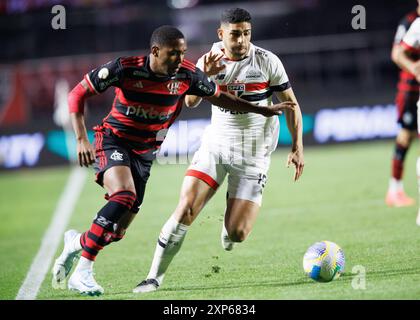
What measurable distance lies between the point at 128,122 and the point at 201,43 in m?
11.0

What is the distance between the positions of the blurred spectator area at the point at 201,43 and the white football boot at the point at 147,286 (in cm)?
991

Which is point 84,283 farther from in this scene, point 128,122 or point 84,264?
point 128,122

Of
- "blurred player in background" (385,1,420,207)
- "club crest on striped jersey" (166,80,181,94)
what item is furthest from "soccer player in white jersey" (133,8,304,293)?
"blurred player in background" (385,1,420,207)

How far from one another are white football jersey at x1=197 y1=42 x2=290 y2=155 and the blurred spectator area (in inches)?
355

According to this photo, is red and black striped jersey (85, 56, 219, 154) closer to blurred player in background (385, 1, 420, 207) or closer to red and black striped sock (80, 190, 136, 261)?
red and black striped sock (80, 190, 136, 261)

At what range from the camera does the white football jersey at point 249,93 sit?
6.92 m

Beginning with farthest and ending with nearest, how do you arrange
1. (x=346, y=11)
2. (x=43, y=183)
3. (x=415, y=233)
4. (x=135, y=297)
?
1. (x=346, y=11)
2. (x=43, y=183)
3. (x=415, y=233)
4. (x=135, y=297)

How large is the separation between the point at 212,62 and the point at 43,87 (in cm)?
1041

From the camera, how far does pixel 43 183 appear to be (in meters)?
14.7

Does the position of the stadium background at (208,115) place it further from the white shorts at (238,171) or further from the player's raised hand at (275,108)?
the player's raised hand at (275,108)

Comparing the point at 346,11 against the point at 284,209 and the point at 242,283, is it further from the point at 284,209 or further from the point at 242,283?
the point at 242,283

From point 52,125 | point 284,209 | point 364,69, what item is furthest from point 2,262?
point 364,69

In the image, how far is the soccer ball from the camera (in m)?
6.34

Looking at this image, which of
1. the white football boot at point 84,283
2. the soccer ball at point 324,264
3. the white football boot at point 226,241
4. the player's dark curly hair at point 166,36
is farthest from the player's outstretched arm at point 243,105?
the white football boot at point 84,283
